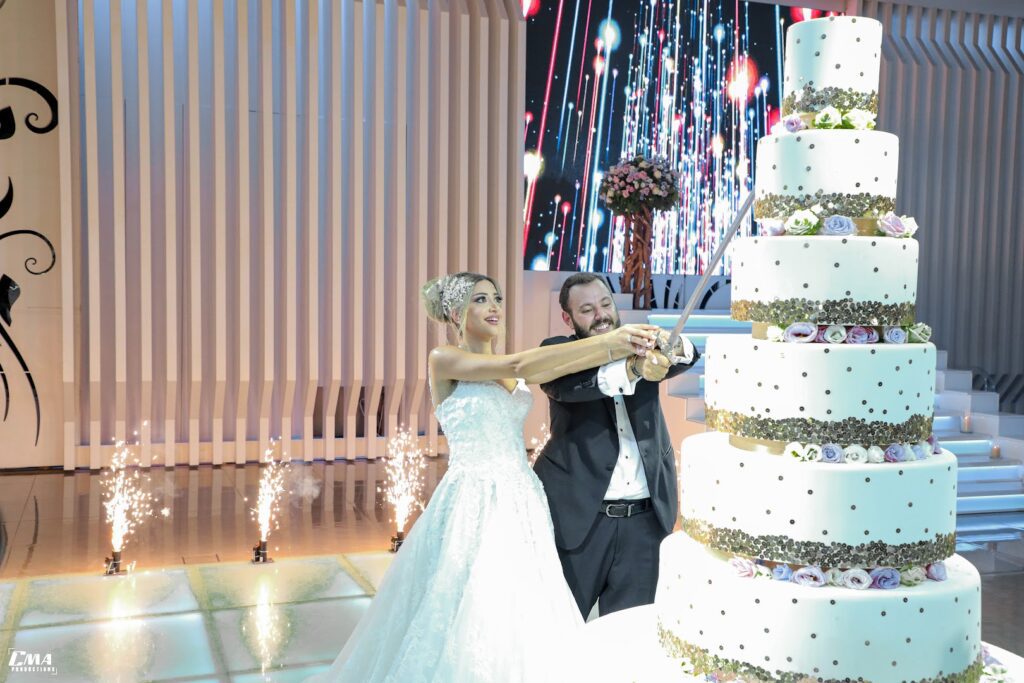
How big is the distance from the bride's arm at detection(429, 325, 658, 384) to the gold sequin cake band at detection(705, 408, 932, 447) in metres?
0.50

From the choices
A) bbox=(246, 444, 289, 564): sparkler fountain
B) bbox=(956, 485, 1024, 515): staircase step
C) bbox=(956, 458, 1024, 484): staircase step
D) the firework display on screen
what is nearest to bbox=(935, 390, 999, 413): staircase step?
bbox=(956, 458, 1024, 484): staircase step

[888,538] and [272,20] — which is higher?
[272,20]

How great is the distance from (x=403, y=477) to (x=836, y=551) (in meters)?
6.40

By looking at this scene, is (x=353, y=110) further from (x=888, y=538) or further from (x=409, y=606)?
(x=888, y=538)

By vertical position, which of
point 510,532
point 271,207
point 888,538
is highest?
point 271,207

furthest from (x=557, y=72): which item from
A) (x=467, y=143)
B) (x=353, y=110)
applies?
(x=353, y=110)

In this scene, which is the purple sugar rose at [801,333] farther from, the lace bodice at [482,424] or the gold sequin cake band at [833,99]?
the lace bodice at [482,424]

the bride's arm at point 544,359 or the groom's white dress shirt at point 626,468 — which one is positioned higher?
the bride's arm at point 544,359

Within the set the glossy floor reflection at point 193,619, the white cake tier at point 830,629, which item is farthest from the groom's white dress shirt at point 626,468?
the glossy floor reflection at point 193,619

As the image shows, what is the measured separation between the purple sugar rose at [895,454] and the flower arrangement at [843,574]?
10.1 inches

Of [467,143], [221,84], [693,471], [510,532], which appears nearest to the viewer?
[693,471]

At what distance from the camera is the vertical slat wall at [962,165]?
11.4 meters

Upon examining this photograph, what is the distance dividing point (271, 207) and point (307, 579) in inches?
168

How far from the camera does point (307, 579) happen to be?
5586 mm
